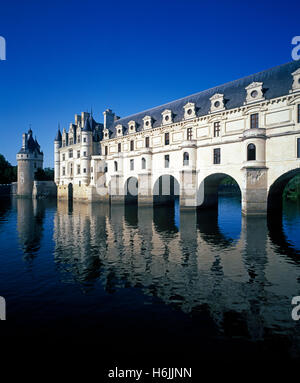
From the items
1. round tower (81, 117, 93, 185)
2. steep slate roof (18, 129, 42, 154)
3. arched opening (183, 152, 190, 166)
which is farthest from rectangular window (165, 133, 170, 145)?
steep slate roof (18, 129, 42, 154)

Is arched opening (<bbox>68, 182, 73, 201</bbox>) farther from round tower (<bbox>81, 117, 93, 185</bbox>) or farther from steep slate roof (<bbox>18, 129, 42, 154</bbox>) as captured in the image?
steep slate roof (<bbox>18, 129, 42, 154</bbox>)

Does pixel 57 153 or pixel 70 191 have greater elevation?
pixel 57 153

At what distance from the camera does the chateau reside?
26.6 m

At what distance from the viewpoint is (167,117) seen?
39.8m

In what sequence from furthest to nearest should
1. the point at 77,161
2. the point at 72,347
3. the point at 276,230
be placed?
the point at 77,161, the point at 276,230, the point at 72,347

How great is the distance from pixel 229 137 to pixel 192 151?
5756mm

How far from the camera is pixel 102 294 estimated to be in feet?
30.4

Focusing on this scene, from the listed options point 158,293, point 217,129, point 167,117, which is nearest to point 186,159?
point 217,129

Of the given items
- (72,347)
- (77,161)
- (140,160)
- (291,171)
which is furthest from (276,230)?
(77,161)

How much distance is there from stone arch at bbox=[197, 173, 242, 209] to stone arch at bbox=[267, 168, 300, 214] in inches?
263

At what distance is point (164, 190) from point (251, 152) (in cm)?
1916

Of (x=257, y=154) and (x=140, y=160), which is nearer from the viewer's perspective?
(x=257, y=154)

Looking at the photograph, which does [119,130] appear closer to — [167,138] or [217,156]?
[167,138]

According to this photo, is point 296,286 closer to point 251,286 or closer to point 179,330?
point 251,286
